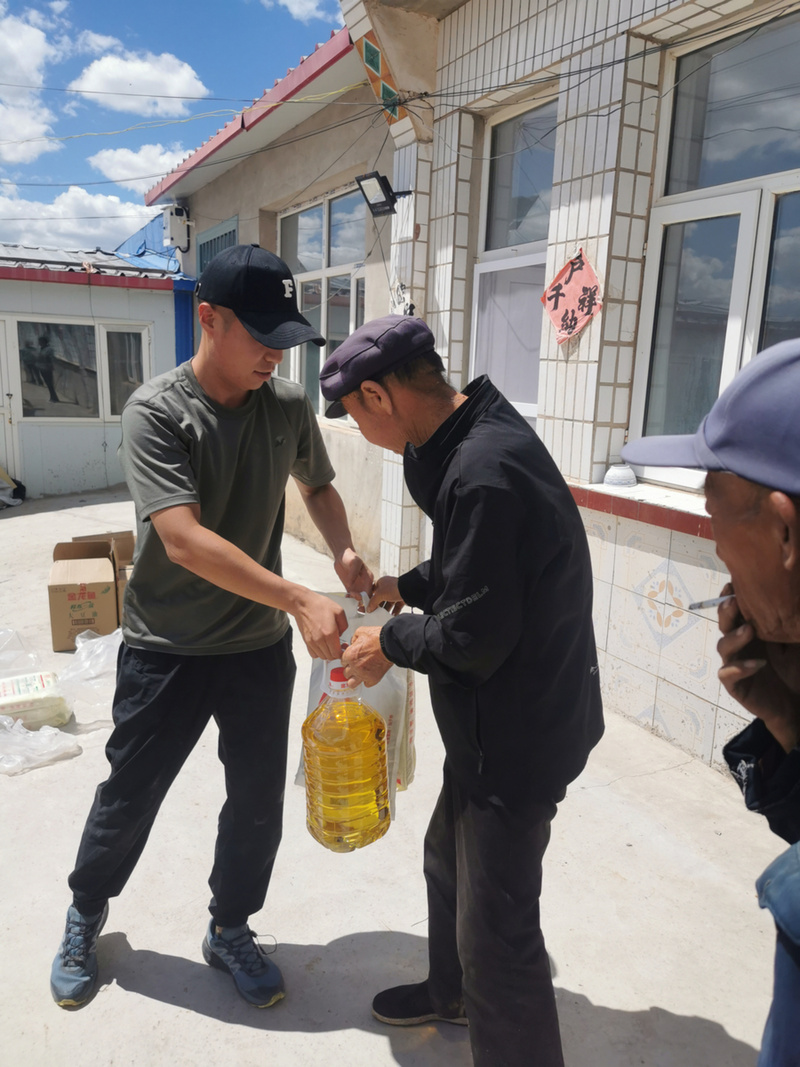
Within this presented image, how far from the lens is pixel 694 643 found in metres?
3.46

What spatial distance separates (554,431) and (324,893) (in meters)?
2.65

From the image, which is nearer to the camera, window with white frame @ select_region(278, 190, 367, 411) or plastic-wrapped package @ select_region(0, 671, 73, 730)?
plastic-wrapped package @ select_region(0, 671, 73, 730)

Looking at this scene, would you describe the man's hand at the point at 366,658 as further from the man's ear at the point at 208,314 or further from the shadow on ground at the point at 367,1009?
the shadow on ground at the point at 367,1009

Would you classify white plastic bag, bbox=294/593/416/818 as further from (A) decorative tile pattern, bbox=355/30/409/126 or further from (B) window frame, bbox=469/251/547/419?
(A) decorative tile pattern, bbox=355/30/409/126

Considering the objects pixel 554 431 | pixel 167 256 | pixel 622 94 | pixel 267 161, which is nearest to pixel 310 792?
pixel 554 431

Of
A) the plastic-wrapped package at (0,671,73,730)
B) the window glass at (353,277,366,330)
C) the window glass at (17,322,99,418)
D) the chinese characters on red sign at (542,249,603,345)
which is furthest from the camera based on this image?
the window glass at (17,322,99,418)

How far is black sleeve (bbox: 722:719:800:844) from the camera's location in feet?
3.22

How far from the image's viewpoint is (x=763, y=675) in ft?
3.38

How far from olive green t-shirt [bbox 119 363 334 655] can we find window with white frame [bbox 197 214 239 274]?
7399 mm

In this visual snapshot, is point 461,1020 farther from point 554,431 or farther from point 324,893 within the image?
point 554,431

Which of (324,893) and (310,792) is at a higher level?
(310,792)

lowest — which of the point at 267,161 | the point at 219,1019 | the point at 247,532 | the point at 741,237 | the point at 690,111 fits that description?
the point at 219,1019

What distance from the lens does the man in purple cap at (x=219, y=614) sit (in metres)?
1.92

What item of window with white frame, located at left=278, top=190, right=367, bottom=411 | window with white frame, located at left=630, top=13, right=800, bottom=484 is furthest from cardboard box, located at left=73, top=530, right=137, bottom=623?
window with white frame, located at left=630, top=13, right=800, bottom=484
